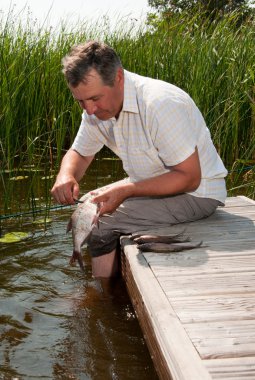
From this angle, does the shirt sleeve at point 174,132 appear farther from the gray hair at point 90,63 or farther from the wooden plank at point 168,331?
the wooden plank at point 168,331

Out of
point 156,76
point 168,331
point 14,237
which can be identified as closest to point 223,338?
point 168,331

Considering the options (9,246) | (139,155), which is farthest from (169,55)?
(139,155)

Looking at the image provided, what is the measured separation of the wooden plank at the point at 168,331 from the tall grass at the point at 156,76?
2.30 metres

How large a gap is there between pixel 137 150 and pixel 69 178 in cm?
43

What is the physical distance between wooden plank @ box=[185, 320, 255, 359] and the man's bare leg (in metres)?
1.49

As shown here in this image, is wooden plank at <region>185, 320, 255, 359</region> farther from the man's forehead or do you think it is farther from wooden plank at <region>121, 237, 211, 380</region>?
the man's forehead

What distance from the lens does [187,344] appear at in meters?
2.19

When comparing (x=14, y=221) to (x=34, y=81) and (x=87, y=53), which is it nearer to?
(x=34, y=81)

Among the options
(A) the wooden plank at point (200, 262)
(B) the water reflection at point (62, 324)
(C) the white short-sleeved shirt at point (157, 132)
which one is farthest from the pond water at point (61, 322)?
(C) the white short-sleeved shirt at point (157, 132)

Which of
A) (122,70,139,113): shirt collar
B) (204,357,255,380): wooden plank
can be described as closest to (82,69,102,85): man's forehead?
(122,70,139,113): shirt collar

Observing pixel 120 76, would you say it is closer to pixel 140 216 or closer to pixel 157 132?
pixel 157 132

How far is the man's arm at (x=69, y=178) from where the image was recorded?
12.0 feet

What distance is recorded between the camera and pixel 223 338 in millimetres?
2246

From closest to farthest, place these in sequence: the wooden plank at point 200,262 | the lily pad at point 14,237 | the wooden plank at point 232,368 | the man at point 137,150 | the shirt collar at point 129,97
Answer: the wooden plank at point 232,368
the wooden plank at point 200,262
the man at point 137,150
the shirt collar at point 129,97
the lily pad at point 14,237
